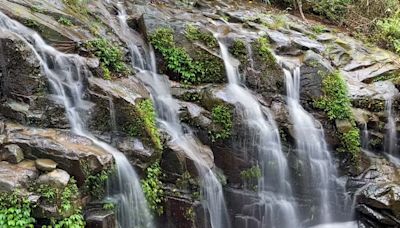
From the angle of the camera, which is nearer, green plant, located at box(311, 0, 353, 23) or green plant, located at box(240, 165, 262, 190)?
green plant, located at box(240, 165, 262, 190)

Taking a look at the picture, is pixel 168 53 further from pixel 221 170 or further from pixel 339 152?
pixel 339 152

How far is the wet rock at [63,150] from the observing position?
203 inches

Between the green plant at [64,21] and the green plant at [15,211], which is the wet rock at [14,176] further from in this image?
the green plant at [64,21]

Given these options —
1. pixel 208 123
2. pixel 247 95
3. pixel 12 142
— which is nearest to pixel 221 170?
pixel 208 123

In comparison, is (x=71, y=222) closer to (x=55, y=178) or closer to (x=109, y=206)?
(x=55, y=178)

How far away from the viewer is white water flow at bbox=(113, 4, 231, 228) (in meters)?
6.48

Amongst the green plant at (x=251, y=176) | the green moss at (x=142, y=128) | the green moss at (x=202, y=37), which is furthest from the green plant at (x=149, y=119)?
the green moss at (x=202, y=37)

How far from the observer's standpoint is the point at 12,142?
17.1 feet

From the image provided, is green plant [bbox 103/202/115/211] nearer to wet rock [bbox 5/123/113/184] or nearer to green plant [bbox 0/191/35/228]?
wet rock [bbox 5/123/113/184]

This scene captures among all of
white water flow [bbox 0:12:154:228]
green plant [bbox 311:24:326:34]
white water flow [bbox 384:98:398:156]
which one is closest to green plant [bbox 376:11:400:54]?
green plant [bbox 311:24:326:34]

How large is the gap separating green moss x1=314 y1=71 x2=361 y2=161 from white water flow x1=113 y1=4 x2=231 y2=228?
2847 millimetres

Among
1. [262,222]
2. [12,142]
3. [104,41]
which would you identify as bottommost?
[262,222]

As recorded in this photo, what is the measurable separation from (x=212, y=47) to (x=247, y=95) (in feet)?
4.25

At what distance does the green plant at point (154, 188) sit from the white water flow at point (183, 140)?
0.51 metres
